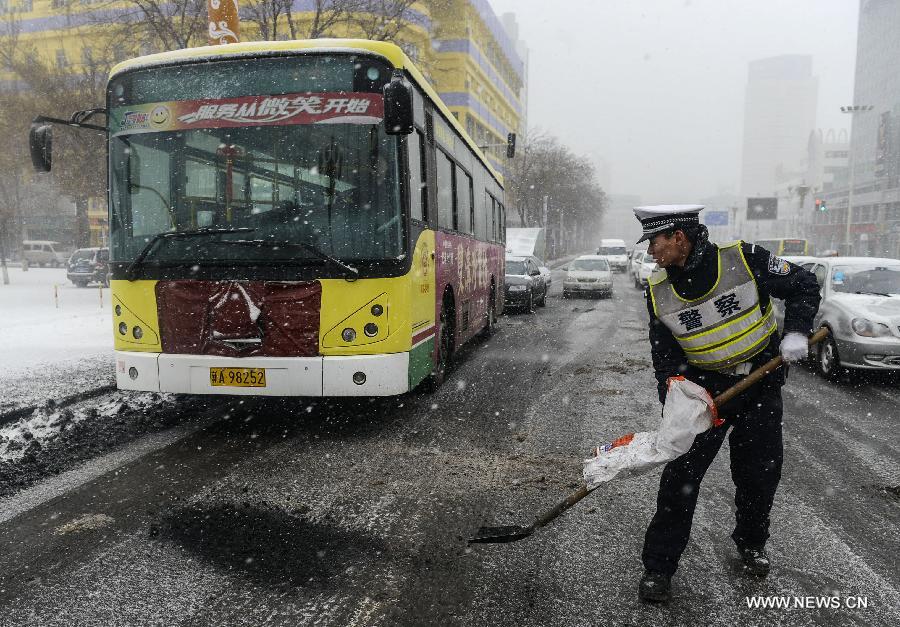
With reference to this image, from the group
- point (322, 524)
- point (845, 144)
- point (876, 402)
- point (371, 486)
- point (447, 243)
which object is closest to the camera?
point (322, 524)

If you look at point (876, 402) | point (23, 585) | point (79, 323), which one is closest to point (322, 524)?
point (23, 585)

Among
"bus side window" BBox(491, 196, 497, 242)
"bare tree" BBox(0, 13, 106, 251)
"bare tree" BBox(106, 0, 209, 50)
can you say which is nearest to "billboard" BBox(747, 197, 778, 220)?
"bare tree" BBox(0, 13, 106, 251)

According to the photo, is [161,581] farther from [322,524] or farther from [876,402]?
[876,402]

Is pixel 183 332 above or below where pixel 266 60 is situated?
below

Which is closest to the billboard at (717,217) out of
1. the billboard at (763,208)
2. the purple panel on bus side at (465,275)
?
the billboard at (763,208)

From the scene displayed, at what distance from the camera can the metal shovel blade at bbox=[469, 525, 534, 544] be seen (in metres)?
3.71

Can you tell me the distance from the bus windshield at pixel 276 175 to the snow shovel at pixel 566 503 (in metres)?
2.70

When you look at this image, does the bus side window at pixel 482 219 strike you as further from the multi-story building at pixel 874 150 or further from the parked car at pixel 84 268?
the multi-story building at pixel 874 150

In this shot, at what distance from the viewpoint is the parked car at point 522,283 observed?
17703mm

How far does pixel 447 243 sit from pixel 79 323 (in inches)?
385

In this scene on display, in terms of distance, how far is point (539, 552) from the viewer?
3646 millimetres

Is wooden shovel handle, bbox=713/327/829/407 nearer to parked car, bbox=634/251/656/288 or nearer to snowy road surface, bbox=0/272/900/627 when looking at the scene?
snowy road surface, bbox=0/272/900/627

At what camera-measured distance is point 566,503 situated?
3471 mm

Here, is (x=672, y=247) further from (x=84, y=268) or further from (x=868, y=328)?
(x=84, y=268)
